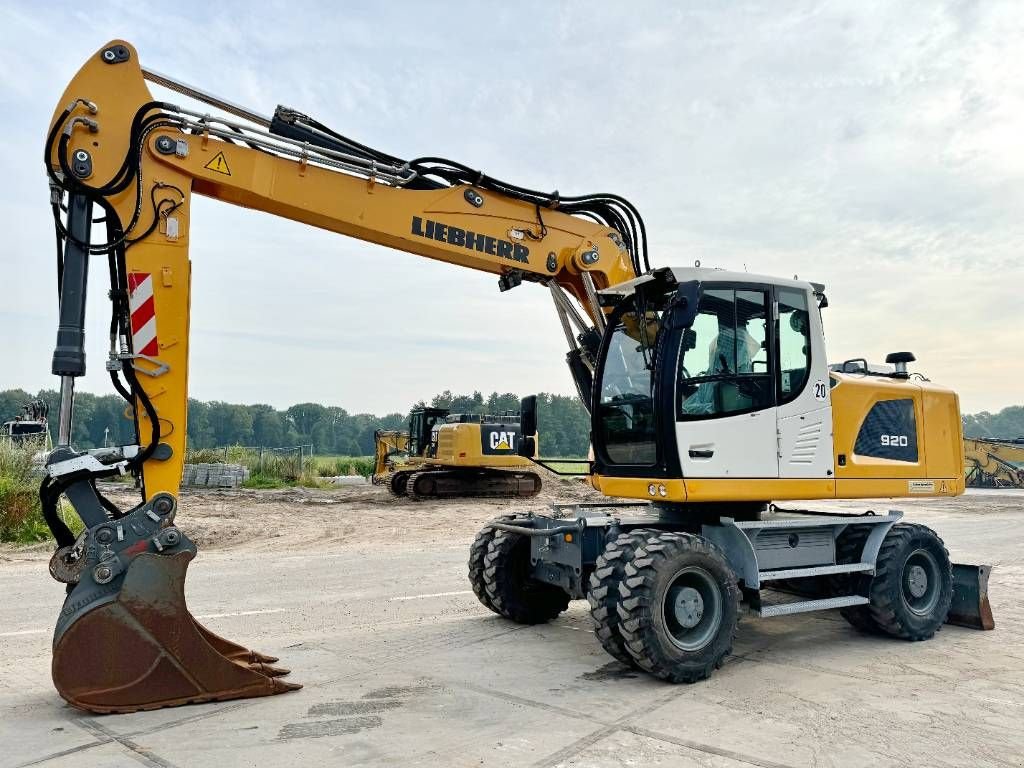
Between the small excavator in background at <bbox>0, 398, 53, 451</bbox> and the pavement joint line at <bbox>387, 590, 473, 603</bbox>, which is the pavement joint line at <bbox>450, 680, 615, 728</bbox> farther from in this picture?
the small excavator in background at <bbox>0, 398, 53, 451</bbox>

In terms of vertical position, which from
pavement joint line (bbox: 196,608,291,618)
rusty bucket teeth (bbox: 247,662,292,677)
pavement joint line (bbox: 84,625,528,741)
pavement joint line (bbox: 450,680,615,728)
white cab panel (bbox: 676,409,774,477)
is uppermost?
white cab panel (bbox: 676,409,774,477)

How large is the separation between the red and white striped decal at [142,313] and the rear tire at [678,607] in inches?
139

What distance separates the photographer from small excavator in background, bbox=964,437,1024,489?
29906 mm

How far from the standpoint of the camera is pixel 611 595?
17.8ft

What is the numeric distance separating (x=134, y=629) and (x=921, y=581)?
6.43 m

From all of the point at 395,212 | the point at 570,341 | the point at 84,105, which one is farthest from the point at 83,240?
the point at 570,341

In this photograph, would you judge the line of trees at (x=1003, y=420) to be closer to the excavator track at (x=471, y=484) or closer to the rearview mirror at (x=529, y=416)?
the excavator track at (x=471, y=484)

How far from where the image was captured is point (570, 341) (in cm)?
742

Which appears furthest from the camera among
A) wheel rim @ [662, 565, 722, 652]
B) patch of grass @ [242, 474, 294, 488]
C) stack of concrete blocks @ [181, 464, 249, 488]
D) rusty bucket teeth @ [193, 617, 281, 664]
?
patch of grass @ [242, 474, 294, 488]

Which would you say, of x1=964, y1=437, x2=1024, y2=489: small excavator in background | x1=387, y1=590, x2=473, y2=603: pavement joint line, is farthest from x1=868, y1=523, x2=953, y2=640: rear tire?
x1=964, y1=437, x2=1024, y2=489: small excavator in background

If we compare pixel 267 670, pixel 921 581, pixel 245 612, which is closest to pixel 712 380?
pixel 921 581

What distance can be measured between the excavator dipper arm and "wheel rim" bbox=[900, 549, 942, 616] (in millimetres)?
4992

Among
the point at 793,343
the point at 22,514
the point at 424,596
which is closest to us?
the point at 793,343

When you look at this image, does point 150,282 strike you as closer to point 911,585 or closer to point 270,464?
point 911,585
